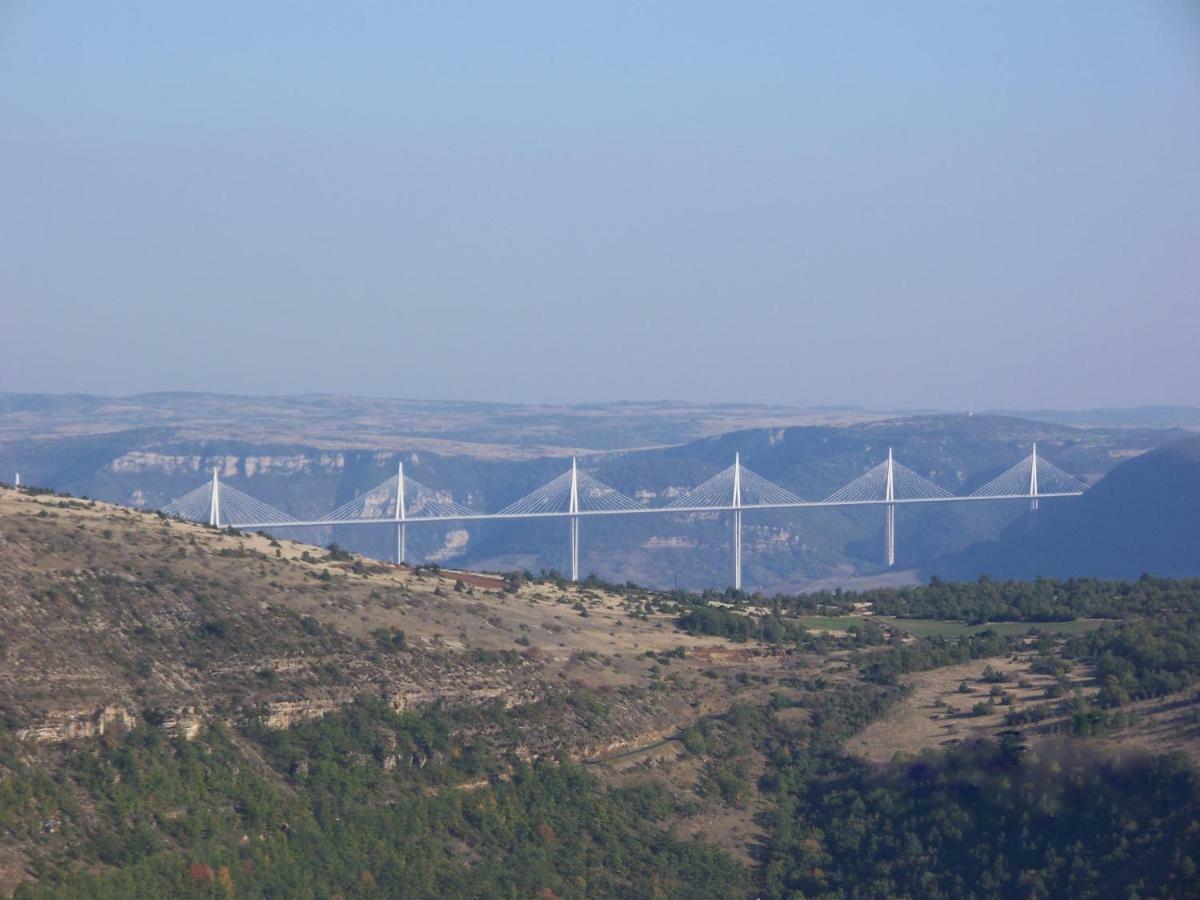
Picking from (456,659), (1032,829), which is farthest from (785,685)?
(1032,829)

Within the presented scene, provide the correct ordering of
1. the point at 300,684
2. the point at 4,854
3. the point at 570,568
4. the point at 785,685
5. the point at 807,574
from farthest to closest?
1. the point at 807,574
2. the point at 570,568
3. the point at 785,685
4. the point at 300,684
5. the point at 4,854

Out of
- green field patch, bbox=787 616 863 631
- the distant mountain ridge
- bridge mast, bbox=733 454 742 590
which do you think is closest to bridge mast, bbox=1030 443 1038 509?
the distant mountain ridge

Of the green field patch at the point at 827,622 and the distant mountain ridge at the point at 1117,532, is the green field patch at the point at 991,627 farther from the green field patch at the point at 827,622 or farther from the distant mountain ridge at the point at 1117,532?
the distant mountain ridge at the point at 1117,532

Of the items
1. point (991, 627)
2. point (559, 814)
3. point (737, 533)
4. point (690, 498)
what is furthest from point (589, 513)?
point (559, 814)

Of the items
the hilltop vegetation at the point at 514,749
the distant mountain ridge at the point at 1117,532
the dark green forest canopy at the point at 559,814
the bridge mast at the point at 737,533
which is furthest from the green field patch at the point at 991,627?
the distant mountain ridge at the point at 1117,532

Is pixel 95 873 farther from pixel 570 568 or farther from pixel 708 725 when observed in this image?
pixel 570 568

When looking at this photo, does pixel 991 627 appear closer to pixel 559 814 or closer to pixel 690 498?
pixel 559 814

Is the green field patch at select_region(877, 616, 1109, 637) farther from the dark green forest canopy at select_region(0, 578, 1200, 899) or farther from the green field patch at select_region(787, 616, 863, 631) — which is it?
the dark green forest canopy at select_region(0, 578, 1200, 899)
